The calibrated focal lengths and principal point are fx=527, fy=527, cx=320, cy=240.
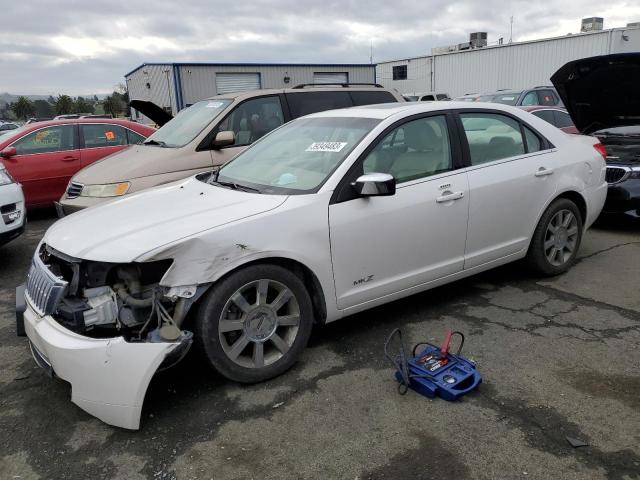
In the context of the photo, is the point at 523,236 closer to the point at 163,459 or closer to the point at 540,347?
the point at 540,347

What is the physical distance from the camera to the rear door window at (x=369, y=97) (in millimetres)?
7219

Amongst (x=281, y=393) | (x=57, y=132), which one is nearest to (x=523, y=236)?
(x=281, y=393)

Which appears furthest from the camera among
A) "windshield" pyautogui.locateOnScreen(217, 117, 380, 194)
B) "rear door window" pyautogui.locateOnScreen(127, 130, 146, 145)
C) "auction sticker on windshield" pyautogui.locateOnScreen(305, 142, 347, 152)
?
"rear door window" pyautogui.locateOnScreen(127, 130, 146, 145)

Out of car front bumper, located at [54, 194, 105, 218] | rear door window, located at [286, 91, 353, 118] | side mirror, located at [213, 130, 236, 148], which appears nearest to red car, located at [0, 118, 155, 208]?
car front bumper, located at [54, 194, 105, 218]

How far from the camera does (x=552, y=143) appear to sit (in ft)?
15.2

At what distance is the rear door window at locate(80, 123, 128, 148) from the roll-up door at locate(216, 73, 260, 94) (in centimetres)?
1618

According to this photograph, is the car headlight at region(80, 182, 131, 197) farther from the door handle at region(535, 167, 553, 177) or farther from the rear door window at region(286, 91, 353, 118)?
the door handle at region(535, 167, 553, 177)

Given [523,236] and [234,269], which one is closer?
[234,269]

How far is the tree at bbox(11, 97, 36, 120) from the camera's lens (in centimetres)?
4997

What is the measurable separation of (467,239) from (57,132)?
7.11 metres

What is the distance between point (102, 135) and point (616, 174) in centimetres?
760

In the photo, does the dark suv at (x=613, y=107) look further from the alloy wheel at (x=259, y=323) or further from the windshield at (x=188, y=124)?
the alloy wheel at (x=259, y=323)

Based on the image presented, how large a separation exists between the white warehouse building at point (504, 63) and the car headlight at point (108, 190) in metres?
23.5

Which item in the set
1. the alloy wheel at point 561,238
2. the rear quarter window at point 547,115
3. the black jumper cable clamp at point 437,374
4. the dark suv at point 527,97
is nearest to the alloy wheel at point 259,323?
the black jumper cable clamp at point 437,374
